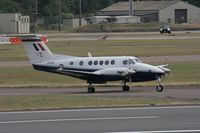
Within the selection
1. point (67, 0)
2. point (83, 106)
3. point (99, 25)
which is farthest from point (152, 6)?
point (83, 106)

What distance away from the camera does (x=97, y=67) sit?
102 feet

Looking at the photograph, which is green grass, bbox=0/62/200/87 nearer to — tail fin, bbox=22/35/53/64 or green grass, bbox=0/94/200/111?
tail fin, bbox=22/35/53/64

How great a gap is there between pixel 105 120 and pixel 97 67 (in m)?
14.9

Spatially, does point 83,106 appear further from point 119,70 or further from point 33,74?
point 33,74

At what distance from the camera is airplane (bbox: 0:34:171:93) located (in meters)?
30.4

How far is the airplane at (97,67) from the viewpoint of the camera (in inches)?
1195

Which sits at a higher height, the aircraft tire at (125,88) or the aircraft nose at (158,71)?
the aircraft nose at (158,71)

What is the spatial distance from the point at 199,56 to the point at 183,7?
339 ft

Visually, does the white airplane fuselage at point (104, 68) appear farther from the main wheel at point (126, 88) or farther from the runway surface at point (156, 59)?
the runway surface at point (156, 59)

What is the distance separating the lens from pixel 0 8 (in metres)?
150

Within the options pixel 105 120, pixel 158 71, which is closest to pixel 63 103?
pixel 105 120

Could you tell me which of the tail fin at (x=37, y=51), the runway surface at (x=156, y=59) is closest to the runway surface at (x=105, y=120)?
the tail fin at (x=37, y=51)

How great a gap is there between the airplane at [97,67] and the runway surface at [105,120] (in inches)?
431

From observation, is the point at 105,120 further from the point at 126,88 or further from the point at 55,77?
the point at 55,77
